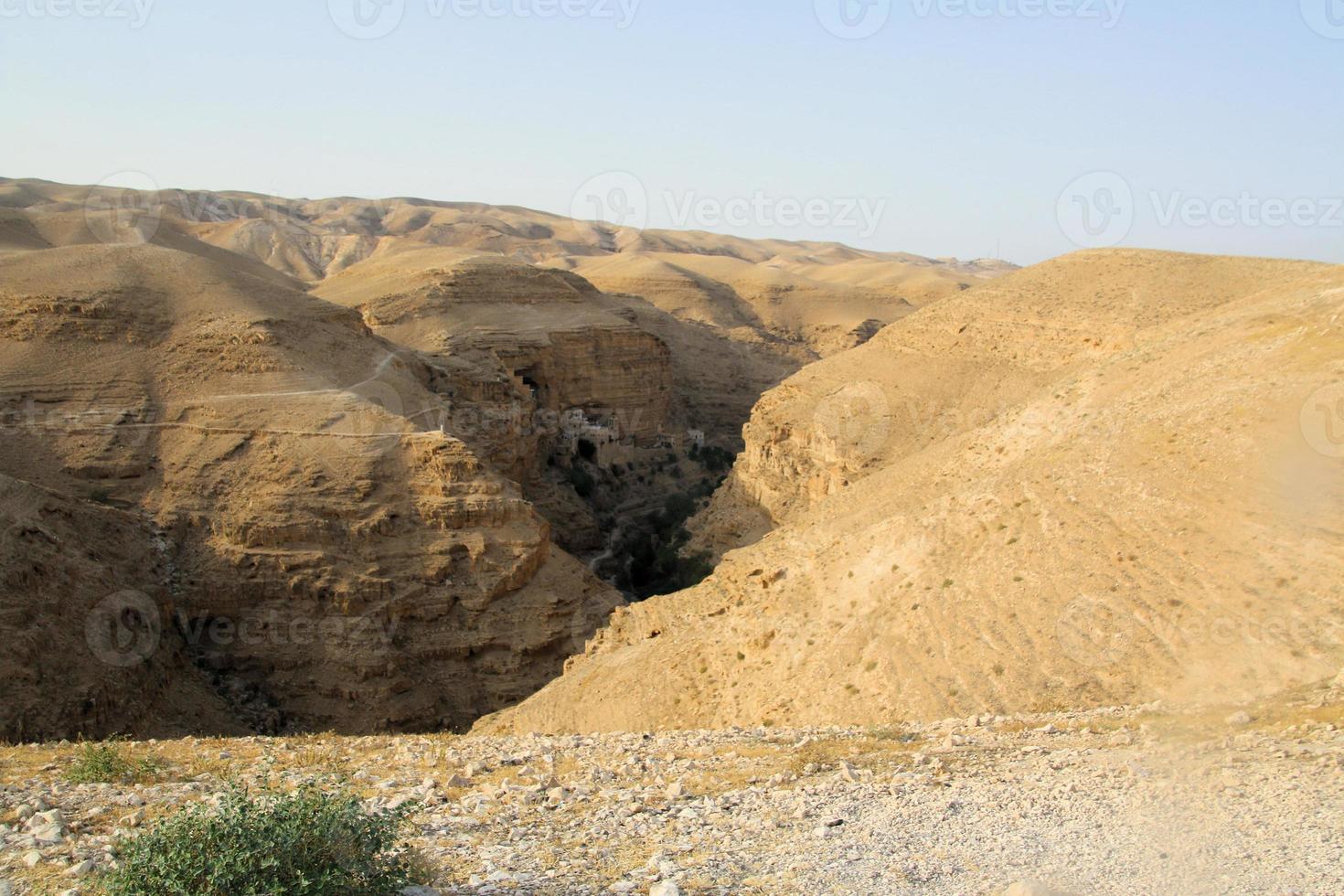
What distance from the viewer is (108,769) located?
23.9ft

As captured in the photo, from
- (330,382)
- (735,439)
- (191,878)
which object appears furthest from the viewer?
(735,439)

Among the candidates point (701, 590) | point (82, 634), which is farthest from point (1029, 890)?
point (82, 634)

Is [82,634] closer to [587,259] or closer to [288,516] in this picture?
[288,516]

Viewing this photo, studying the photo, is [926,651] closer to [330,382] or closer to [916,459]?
[916,459]

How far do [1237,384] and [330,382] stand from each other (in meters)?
16.4

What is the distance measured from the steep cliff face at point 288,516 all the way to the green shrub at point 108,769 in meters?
7.36

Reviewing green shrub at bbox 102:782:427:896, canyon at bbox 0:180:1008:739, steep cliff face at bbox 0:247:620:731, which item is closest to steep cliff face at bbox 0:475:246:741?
canyon at bbox 0:180:1008:739

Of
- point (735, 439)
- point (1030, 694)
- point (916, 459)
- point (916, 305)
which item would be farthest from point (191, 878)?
point (916, 305)

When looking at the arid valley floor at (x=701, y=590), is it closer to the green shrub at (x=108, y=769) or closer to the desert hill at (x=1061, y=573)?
the desert hill at (x=1061, y=573)

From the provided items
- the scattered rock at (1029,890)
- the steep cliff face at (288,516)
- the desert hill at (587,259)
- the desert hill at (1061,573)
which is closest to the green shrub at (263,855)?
the scattered rock at (1029,890)

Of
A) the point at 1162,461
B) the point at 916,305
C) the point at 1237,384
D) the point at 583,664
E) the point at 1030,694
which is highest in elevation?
the point at 916,305

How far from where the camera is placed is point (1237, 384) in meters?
11.7

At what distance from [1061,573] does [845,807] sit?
5444mm

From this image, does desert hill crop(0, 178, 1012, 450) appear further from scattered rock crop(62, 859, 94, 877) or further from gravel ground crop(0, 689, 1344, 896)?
scattered rock crop(62, 859, 94, 877)
